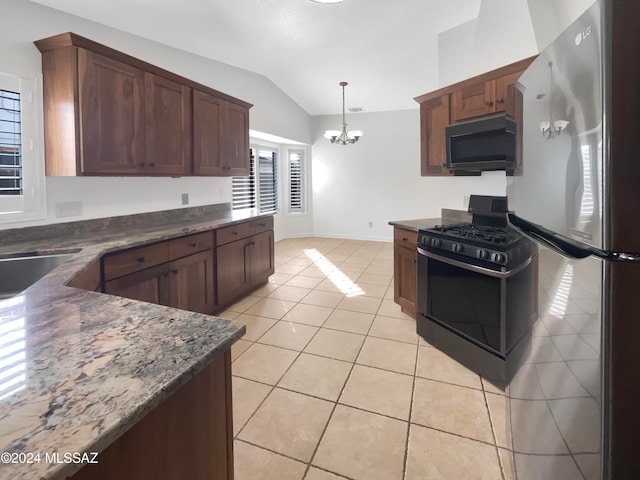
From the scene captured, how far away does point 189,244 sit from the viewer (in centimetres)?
283

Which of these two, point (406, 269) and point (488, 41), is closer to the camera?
point (488, 41)

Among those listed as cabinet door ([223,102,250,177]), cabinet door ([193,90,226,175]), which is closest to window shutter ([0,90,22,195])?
cabinet door ([193,90,226,175])

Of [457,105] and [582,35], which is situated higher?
[457,105]

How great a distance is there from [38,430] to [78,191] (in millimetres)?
2644

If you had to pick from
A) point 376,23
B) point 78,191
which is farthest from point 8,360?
point 376,23

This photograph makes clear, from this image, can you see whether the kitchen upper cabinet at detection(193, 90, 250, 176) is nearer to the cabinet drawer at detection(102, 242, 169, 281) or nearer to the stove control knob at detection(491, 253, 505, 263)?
the cabinet drawer at detection(102, 242, 169, 281)

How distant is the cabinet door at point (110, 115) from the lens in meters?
2.29

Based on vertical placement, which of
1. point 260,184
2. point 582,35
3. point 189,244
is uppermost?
point 260,184

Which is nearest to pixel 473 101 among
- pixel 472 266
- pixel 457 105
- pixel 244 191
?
pixel 457 105

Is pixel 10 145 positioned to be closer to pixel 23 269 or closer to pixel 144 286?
pixel 23 269

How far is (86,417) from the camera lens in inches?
21.2

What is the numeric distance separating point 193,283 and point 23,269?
117cm

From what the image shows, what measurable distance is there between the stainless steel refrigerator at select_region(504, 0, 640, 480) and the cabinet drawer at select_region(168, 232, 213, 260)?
2435 mm

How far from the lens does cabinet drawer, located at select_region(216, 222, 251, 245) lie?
322cm
